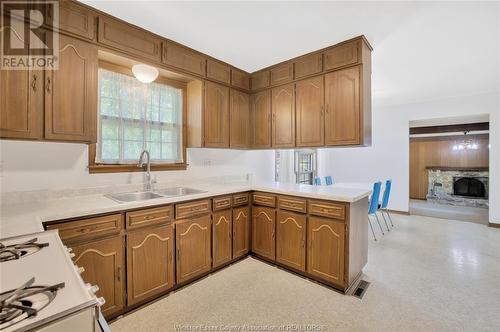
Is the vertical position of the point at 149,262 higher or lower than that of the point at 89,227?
lower

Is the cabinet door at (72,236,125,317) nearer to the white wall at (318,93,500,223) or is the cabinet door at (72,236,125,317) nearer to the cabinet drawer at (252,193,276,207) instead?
the cabinet drawer at (252,193,276,207)

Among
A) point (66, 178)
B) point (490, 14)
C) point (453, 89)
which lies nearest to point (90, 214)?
point (66, 178)

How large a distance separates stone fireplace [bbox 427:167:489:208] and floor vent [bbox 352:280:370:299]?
6.77m

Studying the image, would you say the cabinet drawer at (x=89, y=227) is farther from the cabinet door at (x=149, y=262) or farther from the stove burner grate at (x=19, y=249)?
the stove burner grate at (x=19, y=249)

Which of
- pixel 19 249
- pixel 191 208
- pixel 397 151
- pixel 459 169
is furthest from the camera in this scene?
pixel 459 169

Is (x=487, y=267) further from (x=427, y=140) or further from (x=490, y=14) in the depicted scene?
(x=427, y=140)

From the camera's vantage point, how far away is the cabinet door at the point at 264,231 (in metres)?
2.74

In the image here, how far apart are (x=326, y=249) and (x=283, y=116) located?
1.74m

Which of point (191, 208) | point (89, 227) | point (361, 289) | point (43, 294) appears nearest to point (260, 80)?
point (191, 208)

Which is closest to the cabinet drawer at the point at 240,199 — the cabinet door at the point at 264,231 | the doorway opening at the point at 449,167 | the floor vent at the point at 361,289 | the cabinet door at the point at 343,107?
the cabinet door at the point at 264,231

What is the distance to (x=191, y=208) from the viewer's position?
7.48 ft

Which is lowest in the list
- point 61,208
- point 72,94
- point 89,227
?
point 89,227

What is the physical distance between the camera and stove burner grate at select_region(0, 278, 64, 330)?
59 cm

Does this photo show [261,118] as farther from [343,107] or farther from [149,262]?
[149,262]
